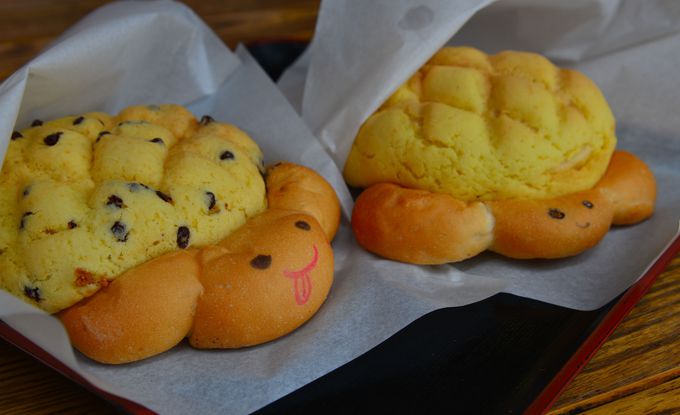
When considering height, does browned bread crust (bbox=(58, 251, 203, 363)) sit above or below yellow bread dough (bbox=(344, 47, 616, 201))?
below

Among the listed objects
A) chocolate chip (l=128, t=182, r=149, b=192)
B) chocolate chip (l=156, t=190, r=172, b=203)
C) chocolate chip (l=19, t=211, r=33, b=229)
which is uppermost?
chocolate chip (l=128, t=182, r=149, b=192)

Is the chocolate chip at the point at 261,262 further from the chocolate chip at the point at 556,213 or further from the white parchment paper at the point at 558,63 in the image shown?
the chocolate chip at the point at 556,213

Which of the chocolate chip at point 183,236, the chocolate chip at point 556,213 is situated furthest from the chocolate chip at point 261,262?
the chocolate chip at point 556,213

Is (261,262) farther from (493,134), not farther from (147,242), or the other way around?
(493,134)

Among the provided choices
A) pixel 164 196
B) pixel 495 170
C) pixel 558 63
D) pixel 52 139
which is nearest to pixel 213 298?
pixel 164 196

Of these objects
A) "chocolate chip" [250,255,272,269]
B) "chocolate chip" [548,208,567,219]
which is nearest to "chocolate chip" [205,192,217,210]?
"chocolate chip" [250,255,272,269]

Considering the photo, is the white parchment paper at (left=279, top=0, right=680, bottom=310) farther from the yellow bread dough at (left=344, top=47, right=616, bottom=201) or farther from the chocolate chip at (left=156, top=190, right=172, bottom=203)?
the chocolate chip at (left=156, top=190, right=172, bottom=203)
